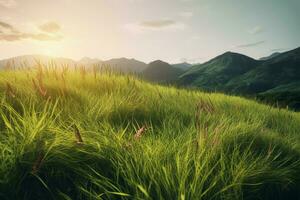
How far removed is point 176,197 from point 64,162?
3.94 ft

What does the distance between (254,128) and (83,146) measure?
10.4ft

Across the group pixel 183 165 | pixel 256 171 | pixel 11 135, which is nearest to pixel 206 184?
pixel 183 165

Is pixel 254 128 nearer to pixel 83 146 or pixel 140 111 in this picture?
pixel 140 111

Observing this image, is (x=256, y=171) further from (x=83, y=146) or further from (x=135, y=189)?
(x=83, y=146)

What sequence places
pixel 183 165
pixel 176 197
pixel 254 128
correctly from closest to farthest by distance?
pixel 176 197 < pixel 183 165 < pixel 254 128

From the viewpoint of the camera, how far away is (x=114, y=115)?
5094 mm

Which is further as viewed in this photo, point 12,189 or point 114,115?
point 114,115

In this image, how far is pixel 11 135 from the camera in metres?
3.40

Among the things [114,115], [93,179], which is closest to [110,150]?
[93,179]

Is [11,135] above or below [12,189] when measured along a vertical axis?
above

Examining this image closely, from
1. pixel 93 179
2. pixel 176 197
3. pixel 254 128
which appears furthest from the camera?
pixel 254 128

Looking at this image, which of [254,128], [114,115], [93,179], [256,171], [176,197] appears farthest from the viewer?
[254,128]

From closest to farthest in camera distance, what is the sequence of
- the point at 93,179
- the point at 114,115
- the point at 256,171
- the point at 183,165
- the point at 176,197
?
the point at 176,197 → the point at 93,179 → the point at 183,165 → the point at 256,171 → the point at 114,115

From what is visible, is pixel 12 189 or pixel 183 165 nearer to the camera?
pixel 12 189
